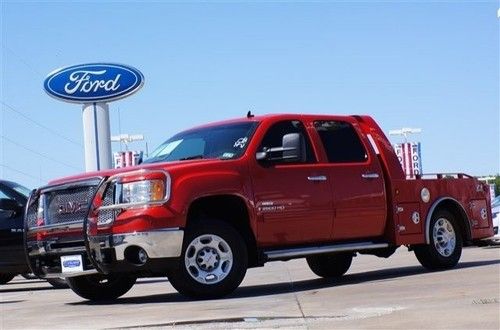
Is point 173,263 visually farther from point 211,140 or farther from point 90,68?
point 90,68

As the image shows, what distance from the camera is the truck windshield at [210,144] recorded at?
10195mm

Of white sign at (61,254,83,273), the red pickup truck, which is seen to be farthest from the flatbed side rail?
white sign at (61,254,83,273)

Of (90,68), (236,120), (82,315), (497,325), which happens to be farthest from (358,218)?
(90,68)

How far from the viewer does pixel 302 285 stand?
445 inches

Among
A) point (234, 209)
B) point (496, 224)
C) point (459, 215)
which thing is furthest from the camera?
point (496, 224)

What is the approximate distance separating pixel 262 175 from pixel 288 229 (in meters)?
0.68

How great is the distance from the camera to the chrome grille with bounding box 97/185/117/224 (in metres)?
9.25

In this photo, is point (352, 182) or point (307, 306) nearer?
point (307, 306)

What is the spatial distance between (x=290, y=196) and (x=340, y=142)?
1.36m

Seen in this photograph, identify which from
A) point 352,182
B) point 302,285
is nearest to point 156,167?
point 352,182

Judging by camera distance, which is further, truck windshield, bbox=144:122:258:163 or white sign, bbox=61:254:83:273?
truck windshield, bbox=144:122:258:163

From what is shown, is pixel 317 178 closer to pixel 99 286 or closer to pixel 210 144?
pixel 210 144

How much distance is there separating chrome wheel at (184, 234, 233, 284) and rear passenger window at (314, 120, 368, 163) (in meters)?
2.01

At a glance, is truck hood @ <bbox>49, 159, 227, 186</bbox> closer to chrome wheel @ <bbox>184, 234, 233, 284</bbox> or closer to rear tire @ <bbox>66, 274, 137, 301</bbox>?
chrome wheel @ <bbox>184, 234, 233, 284</bbox>
